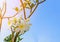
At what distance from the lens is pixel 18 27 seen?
53cm

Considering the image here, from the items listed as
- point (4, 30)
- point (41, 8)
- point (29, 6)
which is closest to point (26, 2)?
point (29, 6)

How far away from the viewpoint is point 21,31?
20.9 inches

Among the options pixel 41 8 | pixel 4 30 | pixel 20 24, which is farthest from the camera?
pixel 41 8

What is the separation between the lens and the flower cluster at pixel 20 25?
20.9 inches

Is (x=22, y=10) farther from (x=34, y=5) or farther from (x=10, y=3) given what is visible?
(x=10, y=3)

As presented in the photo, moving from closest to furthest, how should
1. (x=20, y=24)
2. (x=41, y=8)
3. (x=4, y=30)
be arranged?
1. (x=20, y=24)
2. (x=4, y=30)
3. (x=41, y=8)

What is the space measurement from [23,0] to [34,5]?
0.05 meters

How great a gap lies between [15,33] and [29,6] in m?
0.11

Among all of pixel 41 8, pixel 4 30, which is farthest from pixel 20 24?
pixel 41 8

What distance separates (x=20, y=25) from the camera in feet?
1.74

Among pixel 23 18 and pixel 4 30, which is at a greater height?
pixel 23 18

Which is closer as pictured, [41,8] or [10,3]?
[10,3]

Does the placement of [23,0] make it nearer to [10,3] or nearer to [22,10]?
[22,10]

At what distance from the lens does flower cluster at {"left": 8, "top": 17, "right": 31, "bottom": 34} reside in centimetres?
53
